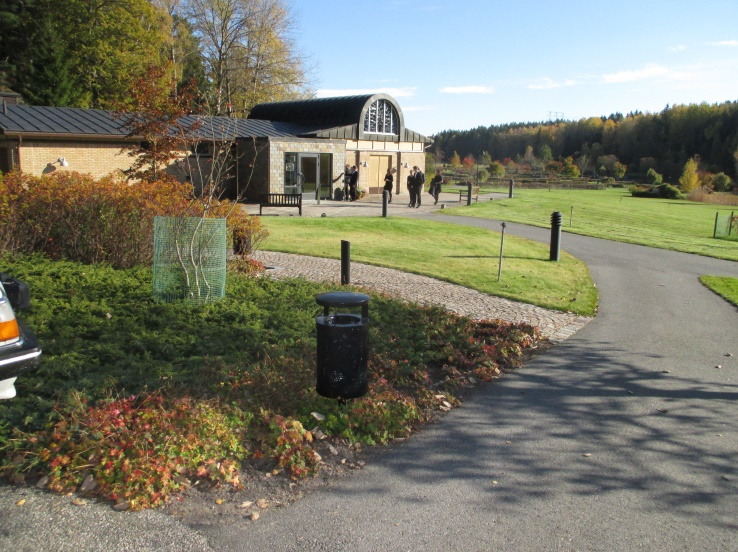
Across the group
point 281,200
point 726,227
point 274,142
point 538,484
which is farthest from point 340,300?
point 726,227

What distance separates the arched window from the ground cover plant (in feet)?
95.4

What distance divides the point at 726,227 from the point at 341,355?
2711 cm

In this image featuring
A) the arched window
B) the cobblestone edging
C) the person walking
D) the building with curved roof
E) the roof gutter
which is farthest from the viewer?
the arched window

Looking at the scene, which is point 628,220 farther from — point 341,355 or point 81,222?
point 341,355

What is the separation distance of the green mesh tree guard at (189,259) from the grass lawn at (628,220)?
1635 centimetres

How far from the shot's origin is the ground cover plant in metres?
4.52

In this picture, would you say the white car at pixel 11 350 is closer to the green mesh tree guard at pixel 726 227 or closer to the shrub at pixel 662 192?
the green mesh tree guard at pixel 726 227

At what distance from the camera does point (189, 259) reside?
8570mm

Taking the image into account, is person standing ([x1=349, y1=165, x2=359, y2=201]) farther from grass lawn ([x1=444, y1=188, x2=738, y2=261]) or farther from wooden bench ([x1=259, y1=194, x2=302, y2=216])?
wooden bench ([x1=259, y1=194, x2=302, y2=216])

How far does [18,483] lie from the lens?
4.30m

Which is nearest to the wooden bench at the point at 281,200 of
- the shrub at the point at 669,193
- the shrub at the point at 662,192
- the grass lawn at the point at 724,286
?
the grass lawn at the point at 724,286

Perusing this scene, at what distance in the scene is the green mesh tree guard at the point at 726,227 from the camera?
27766mm

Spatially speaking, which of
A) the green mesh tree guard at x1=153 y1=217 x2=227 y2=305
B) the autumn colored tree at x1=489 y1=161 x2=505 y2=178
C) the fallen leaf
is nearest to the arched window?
the green mesh tree guard at x1=153 y1=217 x2=227 y2=305

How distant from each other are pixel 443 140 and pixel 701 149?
5418 cm
